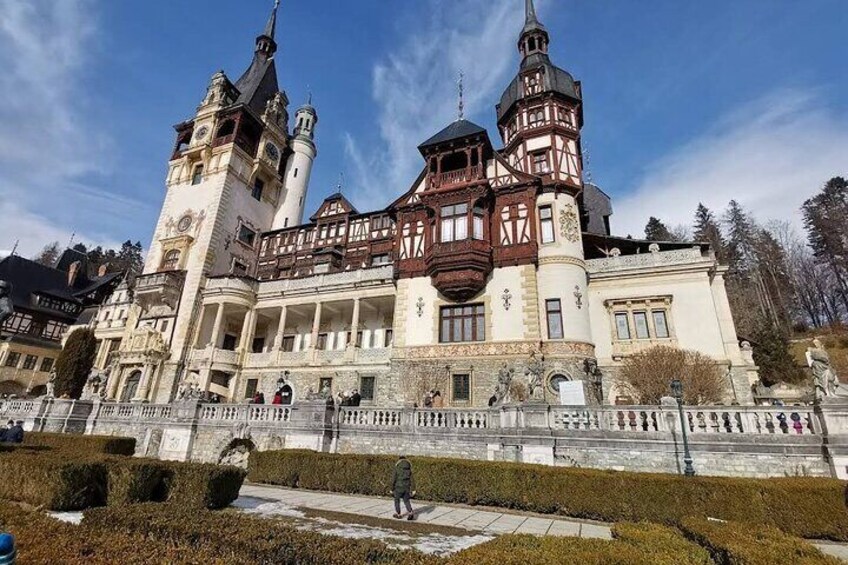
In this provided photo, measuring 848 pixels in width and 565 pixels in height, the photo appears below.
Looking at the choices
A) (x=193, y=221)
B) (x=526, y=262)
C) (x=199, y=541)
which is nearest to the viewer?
(x=199, y=541)

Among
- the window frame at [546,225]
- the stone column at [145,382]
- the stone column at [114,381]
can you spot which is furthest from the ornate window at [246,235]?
the window frame at [546,225]

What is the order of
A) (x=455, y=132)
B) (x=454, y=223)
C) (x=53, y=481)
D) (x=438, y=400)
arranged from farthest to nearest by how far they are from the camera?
1. (x=455, y=132)
2. (x=454, y=223)
3. (x=438, y=400)
4. (x=53, y=481)

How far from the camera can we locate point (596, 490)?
1073 centimetres

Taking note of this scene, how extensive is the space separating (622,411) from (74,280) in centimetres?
6621

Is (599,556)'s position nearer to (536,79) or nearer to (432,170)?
(432,170)

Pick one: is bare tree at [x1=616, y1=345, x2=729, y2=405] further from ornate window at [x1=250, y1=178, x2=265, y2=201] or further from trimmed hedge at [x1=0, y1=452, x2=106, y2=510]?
ornate window at [x1=250, y1=178, x2=265, y2=201]

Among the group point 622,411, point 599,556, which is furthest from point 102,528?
point 622,411

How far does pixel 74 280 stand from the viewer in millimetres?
54562

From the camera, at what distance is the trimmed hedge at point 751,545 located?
15.8 ft

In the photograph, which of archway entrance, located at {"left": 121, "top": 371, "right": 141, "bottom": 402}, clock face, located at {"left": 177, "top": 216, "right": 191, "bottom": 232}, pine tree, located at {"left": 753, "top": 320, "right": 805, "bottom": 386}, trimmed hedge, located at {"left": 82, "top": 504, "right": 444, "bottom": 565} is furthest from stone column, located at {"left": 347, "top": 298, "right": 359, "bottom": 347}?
pine tree, located at {"left": 753, "top": 320, "right": 805, "bottom": 386}

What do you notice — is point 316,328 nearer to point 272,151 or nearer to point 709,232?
point 272,151

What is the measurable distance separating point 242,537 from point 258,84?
170 feet

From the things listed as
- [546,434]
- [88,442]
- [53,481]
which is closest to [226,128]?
[88,442]

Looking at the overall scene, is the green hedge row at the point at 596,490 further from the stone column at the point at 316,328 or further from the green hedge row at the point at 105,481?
the stone column at the point at 316,328
